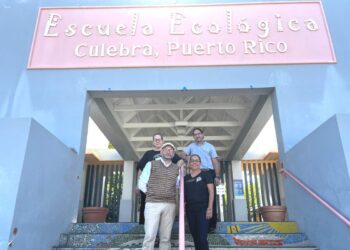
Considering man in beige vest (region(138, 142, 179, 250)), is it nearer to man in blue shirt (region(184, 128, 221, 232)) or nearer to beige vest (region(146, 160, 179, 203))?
beige vest (region(146, 160, 179, 203))

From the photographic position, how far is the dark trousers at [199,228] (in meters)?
3.19

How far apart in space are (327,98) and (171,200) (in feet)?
10.3

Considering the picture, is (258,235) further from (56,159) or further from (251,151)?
(251,151)

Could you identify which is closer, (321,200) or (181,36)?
(321,200)

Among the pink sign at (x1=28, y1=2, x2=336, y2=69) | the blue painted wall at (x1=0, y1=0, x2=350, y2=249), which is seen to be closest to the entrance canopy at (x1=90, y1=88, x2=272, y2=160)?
the blue painted wall at (x1=0, y1=0, x2=350, y2=249)

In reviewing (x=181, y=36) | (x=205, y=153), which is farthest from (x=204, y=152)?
(x=181, y=36)

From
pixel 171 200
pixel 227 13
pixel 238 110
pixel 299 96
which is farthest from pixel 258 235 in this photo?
pixel 227 13

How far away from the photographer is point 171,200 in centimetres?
330

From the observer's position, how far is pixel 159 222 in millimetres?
3295

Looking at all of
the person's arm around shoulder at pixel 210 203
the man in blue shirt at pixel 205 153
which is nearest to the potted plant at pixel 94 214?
the man in blue shirt at pixel 205 153

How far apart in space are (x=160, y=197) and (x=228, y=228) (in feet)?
4.51

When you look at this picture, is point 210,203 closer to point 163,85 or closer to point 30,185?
point 30,185

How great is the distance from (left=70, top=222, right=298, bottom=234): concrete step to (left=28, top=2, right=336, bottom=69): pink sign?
253cm

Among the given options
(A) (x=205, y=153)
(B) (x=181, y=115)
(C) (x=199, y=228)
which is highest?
(B) (x=181, y=115)
